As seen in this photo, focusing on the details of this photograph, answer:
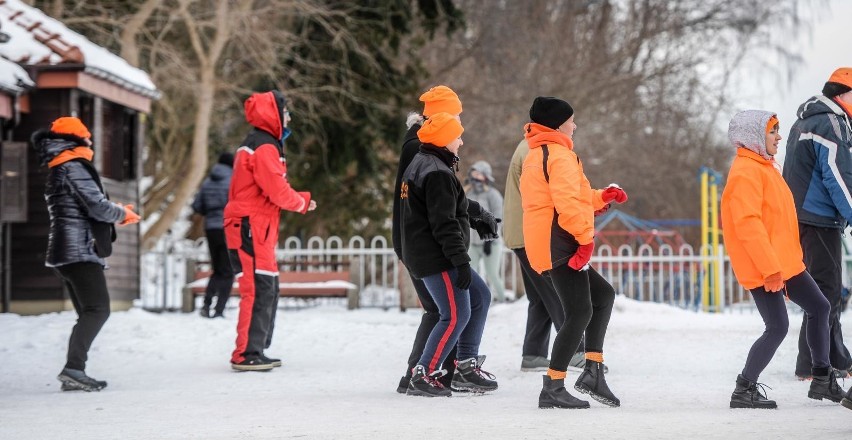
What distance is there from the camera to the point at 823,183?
782cm

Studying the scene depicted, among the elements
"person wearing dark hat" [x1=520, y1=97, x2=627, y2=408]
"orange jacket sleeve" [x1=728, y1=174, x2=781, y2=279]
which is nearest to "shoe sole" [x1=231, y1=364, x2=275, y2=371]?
"person wearing dark hat" [x1=520, y1=97, x2=627, y2=408]

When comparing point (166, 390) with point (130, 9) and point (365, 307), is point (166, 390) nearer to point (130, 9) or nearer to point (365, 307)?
A: point (365, 307)

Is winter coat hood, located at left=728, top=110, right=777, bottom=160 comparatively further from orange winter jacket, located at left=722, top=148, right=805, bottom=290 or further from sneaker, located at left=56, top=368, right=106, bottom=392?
sneaker, located at left=56, top=368, right=106, bottom=392

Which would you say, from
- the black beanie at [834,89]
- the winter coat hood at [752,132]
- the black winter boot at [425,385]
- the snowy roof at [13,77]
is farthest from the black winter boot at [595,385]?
the snowy roof at [13,77]

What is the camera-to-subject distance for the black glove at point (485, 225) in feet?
26.1

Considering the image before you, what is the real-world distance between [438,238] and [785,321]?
6.44 feet

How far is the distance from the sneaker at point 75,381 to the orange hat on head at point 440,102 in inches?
116

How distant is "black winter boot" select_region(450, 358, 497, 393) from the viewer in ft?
25.7

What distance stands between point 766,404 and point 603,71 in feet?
75.0

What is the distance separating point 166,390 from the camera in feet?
27.8

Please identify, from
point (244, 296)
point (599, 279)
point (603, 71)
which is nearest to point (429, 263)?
point (599, 279)

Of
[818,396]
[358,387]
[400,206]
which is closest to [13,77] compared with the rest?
[358,387]

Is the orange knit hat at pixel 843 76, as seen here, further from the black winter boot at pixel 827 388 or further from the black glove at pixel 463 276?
the black glove at pixel 463 276

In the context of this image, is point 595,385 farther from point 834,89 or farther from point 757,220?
point 834,89
